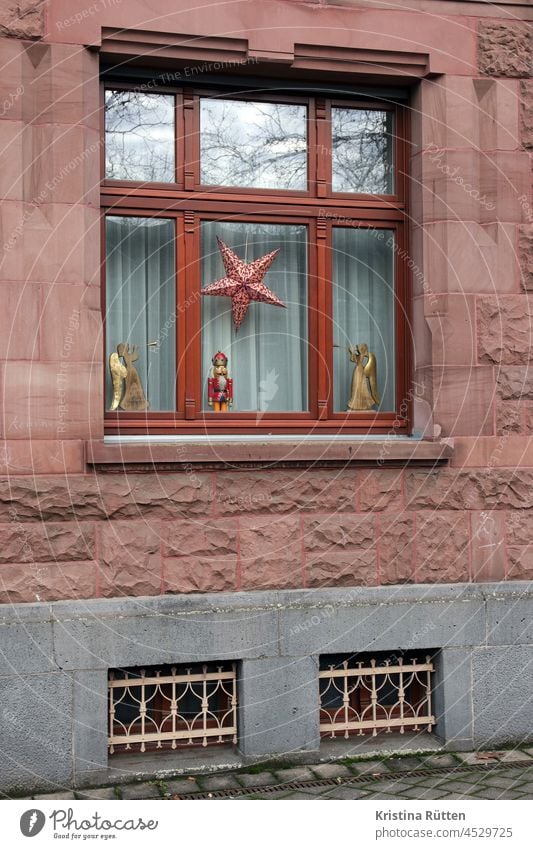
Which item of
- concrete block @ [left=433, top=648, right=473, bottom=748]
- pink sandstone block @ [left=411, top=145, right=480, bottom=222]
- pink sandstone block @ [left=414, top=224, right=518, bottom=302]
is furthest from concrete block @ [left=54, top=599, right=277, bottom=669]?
pink sandstone block @ [left=411, top=145, right=480, bottom=222]

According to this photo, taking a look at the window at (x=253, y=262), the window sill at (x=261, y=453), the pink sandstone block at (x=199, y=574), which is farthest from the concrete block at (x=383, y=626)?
the window at (x=253, y=262)

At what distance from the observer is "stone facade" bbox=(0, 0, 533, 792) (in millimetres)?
7113

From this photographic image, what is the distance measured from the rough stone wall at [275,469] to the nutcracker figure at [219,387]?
0.71 metres

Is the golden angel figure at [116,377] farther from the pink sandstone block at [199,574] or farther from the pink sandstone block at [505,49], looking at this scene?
the pink sandstone block at [505,49]

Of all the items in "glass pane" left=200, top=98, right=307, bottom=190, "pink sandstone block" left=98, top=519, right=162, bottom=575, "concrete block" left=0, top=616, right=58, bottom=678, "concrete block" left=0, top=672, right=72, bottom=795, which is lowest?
"concrete block" left=0, top=672, right=72, bottom=795

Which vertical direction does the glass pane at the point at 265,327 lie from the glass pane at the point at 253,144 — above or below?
below

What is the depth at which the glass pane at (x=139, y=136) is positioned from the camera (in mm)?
7707

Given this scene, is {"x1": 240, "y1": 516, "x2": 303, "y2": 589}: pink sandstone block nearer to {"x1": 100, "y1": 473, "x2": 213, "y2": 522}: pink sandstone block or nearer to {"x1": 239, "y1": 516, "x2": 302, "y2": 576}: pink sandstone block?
{"x1": 239, "y1": 516, "x2": 302, "y2": 576}: pink sandstone block

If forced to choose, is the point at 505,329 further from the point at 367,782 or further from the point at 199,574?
the point at 367,782

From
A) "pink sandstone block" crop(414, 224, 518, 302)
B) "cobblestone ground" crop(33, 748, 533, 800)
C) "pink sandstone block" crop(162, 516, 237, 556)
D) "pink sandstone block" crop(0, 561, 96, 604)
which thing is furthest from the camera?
"pink sandstone block" crop(414, 224, 518, 302)

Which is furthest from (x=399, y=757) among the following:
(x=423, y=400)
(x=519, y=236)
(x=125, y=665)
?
(x=519, y=236)

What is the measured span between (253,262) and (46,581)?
275 cm

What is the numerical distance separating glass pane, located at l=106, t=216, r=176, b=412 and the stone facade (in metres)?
0.38

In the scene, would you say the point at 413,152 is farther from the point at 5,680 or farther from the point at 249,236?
the point at 5,680
